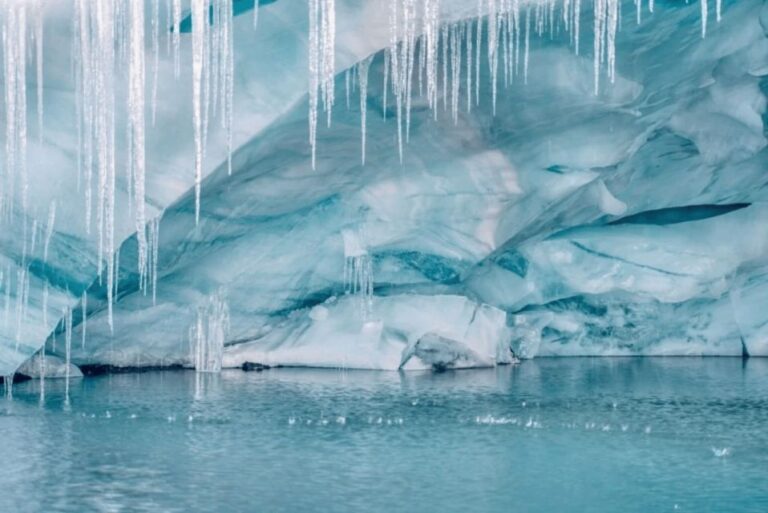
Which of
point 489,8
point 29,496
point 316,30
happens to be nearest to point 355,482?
point 29,496

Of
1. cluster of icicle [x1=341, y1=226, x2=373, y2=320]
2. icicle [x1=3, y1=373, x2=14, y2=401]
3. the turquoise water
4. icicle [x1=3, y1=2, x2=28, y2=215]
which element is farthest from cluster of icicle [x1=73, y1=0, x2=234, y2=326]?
cluster of icicle [x1=341, y1=226, x2=373, y2=320]

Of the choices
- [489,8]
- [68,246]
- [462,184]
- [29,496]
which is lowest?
[29,496]

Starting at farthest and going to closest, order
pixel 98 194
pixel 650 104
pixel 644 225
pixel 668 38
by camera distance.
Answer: pixel 644 225
pixel 650 104
pixel 668 38
pixel 98 194

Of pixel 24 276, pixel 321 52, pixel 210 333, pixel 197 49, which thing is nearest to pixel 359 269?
pixel 210 333

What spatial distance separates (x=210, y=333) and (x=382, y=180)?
435 cm

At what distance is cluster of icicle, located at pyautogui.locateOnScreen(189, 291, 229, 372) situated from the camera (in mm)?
21938

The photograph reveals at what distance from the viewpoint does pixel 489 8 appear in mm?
16594

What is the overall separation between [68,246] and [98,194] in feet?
3.27

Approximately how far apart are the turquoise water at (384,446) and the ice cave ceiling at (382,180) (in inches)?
90.5

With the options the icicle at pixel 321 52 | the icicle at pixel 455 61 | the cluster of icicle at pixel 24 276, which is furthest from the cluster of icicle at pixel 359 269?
the cluster of icicle at pixel 24 276

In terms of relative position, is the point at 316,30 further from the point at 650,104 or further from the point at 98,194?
the point at 650,104

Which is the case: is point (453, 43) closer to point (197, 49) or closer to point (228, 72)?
point (228, 72)

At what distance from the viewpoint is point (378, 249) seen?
22703mm

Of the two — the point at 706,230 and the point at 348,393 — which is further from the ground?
the point at 706,230
